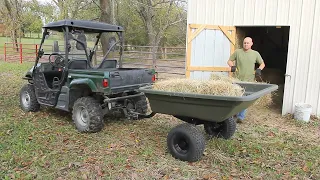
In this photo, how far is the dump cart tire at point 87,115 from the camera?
15.6 feet

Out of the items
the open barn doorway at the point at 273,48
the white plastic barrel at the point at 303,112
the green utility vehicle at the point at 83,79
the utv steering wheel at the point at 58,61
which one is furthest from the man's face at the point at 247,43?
the open barn doorway at the point at 273,48

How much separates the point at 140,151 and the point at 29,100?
313cm

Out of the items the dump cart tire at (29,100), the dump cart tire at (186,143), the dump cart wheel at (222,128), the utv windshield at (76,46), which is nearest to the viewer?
the dump cart tire at (186,143)

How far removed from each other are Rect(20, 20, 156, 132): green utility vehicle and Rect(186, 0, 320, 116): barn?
6.56 ft

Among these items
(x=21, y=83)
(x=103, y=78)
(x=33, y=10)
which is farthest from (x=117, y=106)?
(x=33, y=10)

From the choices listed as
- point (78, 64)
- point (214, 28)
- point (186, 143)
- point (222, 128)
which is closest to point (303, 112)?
point (222, 128)

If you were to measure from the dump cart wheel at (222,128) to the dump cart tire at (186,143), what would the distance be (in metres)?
0.69

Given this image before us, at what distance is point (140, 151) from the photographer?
4219 millimetres

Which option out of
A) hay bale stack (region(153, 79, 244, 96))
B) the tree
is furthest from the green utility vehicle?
the tree

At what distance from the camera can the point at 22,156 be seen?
3896mm

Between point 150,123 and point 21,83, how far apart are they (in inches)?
241

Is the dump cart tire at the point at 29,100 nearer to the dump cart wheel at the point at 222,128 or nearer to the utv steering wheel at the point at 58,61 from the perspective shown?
the utv steering wheel at the point at 58,61

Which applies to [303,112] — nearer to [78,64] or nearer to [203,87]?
[203,87]

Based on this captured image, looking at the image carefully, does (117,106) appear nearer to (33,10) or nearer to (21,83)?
(21,83)
